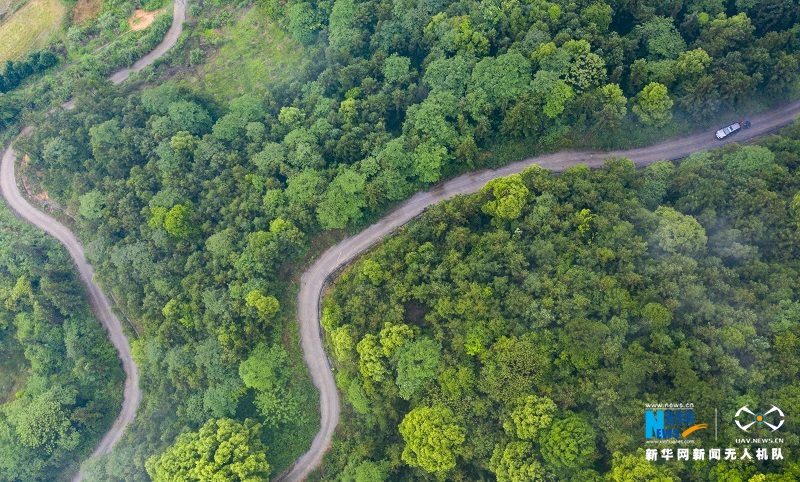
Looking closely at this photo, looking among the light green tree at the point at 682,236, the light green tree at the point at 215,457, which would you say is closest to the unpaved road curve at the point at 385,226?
the light green tree at the point at 215,457

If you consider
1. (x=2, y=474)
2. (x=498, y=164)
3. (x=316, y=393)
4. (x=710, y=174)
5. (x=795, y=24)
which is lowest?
(x=2, y=474)

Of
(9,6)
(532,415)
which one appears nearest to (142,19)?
(9,6)

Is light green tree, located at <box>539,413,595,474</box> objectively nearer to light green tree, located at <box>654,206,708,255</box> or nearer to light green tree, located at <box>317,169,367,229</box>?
light green tree, located at <box>654,206,708,255</box>

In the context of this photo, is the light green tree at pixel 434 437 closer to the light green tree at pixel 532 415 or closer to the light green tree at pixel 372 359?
the light green tree at pixel 372 359

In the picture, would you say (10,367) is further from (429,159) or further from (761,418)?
(761,418)

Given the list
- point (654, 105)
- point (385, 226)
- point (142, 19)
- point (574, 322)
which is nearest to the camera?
point (574, 322)

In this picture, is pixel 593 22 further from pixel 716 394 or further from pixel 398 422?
pixel 398 422

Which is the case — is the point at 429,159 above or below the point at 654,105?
below

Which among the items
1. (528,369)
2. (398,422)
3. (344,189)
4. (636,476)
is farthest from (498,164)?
(636,476)

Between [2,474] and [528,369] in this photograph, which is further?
[2,474]
